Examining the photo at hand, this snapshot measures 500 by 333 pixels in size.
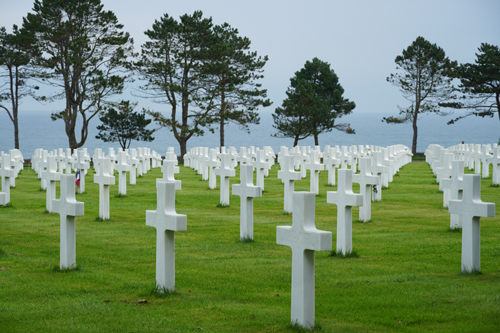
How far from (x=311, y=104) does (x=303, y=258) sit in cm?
4749

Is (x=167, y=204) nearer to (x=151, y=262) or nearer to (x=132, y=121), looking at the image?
(x=151, y=262)

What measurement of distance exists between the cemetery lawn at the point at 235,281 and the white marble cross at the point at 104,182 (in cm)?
31

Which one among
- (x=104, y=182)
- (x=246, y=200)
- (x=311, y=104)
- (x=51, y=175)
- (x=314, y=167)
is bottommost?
(x=246, y=200)

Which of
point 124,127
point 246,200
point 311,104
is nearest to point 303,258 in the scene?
point 246,200

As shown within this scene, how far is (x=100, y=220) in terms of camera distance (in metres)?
12.2

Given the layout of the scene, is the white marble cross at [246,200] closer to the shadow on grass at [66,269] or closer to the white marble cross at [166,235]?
the shadow on grass at [66,269]

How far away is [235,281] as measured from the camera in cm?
692

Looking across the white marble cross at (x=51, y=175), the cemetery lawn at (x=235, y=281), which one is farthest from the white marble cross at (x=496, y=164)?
the white marble cross at (x=51, y=175)

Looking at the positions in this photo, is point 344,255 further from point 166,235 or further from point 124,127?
point 124,127

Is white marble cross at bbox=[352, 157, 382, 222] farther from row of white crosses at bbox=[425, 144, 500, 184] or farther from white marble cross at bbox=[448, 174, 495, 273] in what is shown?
white marble cross at bbox=[448, 174, 495, 273]

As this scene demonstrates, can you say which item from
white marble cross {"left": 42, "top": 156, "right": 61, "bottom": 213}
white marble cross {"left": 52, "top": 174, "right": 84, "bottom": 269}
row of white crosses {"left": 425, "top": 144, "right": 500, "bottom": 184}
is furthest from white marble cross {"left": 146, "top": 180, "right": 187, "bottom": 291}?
row of white crosses {"left": 425, "top": 144, "right": 500, "bottom": 184}

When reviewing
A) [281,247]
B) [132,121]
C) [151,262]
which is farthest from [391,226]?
[132,121]

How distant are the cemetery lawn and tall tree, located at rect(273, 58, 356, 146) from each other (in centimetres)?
3952

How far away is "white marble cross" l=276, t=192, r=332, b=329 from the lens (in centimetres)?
496
